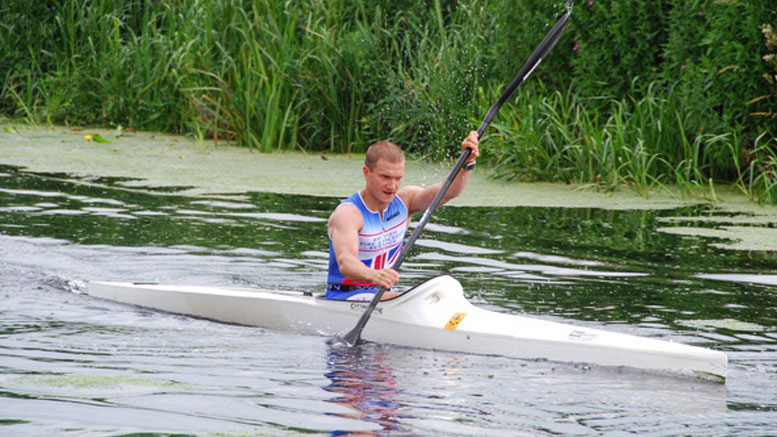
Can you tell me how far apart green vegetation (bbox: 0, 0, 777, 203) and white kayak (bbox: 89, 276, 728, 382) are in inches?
189

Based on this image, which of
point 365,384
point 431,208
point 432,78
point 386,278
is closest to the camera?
point 365,384

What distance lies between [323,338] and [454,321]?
720mm

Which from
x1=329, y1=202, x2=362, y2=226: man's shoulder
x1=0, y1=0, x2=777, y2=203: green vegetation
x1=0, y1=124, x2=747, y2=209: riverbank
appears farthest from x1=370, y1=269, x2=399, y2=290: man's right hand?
x1=0, y1=0, x2=777, y2=203: green vegetation

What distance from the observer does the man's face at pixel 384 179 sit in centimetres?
635

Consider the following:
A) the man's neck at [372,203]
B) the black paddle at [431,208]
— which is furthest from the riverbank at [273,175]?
the man's neck at [372,203]

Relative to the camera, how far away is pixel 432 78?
1256 centimetres

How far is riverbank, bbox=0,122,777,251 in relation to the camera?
31.5ft

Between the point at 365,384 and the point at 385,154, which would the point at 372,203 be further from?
the point at 365,384

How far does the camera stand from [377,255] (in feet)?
21.8

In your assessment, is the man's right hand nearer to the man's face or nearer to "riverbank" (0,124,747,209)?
the man's face

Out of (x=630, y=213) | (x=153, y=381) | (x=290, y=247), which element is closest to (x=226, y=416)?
(x=153, y=381)

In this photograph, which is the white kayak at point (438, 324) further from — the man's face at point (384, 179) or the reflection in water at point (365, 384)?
the man's face at point (384, 179)

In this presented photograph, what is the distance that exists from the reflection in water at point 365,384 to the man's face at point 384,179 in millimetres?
737

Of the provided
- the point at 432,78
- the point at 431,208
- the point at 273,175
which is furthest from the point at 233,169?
the point at 431,208
